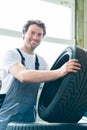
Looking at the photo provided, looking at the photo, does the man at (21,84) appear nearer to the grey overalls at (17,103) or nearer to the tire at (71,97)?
the grey overalls at (17,103)

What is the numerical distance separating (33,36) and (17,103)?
1.69 ft

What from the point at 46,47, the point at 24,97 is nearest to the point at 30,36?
the point at 24,97

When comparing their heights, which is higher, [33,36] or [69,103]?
[33,36]

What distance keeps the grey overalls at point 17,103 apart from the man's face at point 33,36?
0.31 m

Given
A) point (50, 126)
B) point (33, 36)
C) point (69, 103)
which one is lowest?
point (50, 126)

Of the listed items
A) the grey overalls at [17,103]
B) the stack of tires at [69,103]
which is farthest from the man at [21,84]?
the stack of tires at [69,103]

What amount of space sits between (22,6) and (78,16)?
0.98 m

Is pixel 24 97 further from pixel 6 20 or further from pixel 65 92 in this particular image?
pixel 6 20

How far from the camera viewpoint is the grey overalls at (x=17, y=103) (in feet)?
6.26

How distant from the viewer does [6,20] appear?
11.3ft

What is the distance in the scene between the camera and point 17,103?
1.91 m

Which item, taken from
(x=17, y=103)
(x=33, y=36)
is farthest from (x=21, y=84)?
(x=33, y=36)

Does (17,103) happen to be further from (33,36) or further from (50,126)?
(33,36)

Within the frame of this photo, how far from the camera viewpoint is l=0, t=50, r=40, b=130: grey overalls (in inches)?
75.1
